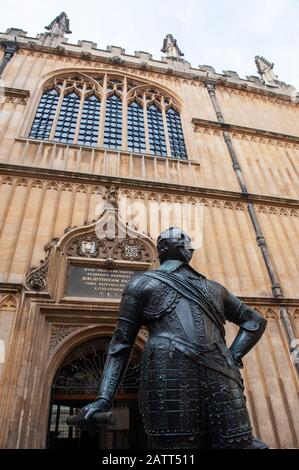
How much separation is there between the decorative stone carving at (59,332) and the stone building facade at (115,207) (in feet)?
0.06

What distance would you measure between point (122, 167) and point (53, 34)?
28.6 feet

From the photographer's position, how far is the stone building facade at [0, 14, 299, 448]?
511 centimetres

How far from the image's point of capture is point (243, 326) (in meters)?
2.34

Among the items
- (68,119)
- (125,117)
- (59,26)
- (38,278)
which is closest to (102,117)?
(125,117)

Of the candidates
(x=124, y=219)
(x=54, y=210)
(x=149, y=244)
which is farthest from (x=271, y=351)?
(x=54, y=210)

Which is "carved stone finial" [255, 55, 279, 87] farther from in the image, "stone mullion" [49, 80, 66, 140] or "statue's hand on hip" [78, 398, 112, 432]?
"statue's hand on hip" [78, 398, 112, 432]

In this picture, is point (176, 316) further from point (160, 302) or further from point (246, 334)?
point (246, 334)

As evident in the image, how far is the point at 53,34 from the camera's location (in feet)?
42.1

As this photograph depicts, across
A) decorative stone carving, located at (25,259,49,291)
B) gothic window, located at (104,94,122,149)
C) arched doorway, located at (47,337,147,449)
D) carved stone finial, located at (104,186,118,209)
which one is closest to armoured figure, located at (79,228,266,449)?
arched doorway, located at (47,337,147,449)

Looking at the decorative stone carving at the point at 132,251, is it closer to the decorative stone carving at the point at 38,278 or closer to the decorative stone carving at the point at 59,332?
the decorative stone carving at the point at 38,278

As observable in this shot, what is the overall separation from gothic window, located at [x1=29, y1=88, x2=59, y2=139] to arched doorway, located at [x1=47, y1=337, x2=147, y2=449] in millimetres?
6008
